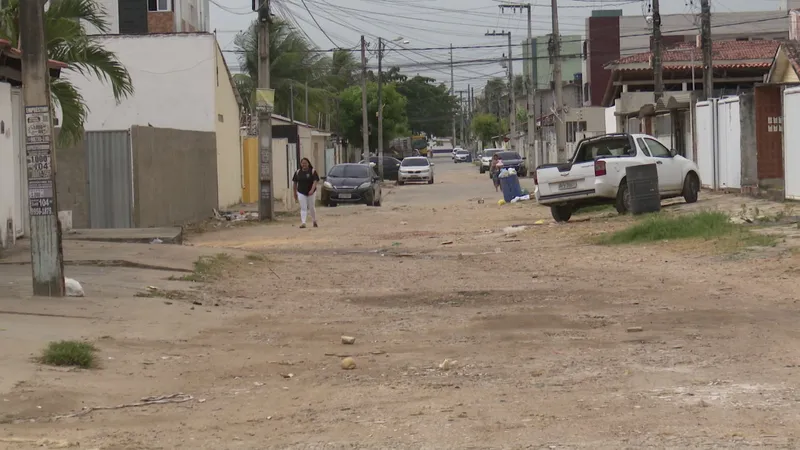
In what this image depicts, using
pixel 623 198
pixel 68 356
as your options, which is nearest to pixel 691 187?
pixel 623 198

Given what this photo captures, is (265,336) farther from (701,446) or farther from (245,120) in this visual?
(245,120)

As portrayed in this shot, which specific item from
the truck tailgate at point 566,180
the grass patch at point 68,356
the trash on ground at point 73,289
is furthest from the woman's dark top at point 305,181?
the grass patch at point 68,356

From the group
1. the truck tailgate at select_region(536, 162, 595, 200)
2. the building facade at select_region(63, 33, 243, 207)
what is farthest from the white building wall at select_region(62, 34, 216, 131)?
the truck tailgate at select_region(536, 162, 595, 200)

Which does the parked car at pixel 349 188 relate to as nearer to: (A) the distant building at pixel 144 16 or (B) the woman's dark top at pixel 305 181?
(A) the distant building at pixel 144 16

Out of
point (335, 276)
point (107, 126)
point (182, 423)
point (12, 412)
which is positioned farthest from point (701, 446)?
point (107, 126)

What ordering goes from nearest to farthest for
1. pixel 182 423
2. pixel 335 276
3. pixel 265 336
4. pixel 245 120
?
1. pixel 182 423
2. pixel 265 336
3. pixel 335 276
4. pixel 245 120

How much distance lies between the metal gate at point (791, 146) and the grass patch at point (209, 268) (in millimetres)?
11439

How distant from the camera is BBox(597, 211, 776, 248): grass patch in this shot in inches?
685

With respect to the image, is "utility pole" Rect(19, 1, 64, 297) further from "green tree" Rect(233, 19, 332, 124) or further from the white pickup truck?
"green tree" Rect(233, 19, 332, 124)

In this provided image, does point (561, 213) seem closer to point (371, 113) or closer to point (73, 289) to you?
point (73, 289)

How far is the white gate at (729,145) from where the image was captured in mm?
26859

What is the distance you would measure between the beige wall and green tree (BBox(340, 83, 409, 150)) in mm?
53985

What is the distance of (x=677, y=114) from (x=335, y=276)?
22.5 meters

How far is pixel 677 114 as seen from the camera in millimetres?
35281
